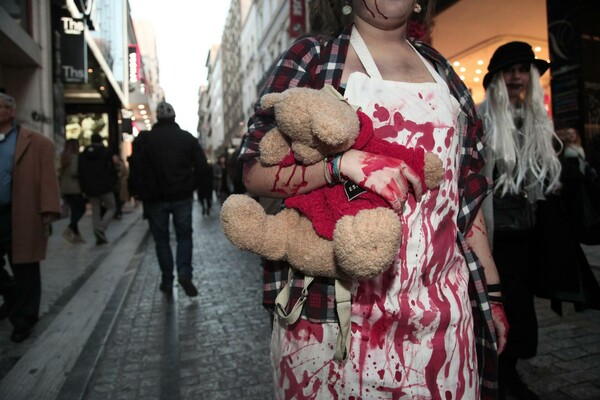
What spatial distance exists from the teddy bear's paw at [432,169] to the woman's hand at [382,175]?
0.05 meters

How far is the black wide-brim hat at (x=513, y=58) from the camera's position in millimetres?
2555

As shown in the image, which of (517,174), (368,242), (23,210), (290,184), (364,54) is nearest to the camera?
(368,242)

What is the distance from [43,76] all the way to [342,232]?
39.2 feet

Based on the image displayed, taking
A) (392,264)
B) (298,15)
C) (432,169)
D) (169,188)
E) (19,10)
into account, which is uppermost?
(298,15)

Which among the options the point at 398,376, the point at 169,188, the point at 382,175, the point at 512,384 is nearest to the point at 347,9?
the point at 382,175

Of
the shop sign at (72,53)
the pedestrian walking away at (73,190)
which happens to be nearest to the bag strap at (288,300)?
the pedestrian walking away at (73,190)

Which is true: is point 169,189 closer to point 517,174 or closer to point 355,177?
point 517,174

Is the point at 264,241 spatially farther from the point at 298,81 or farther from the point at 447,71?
the point at 447,71

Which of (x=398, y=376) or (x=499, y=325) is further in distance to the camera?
(x=499, y=325)

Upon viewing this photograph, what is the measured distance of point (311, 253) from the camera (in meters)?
1.03

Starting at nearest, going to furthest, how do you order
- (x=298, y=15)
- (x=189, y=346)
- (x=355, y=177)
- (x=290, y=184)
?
(x=355, y=177), (x=290, y=184), (x=189, y=346), (x=298, y=15)

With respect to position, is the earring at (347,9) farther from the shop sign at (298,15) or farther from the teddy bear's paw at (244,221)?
the shop sign at (298,15)

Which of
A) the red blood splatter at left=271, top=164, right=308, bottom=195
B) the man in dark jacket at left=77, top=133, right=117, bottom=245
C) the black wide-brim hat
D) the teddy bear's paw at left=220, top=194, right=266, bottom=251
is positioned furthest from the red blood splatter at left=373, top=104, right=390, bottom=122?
the man in dark jacket at left=77, top=133, right=117, bottom=245

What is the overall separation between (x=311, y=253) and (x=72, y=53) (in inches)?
515
